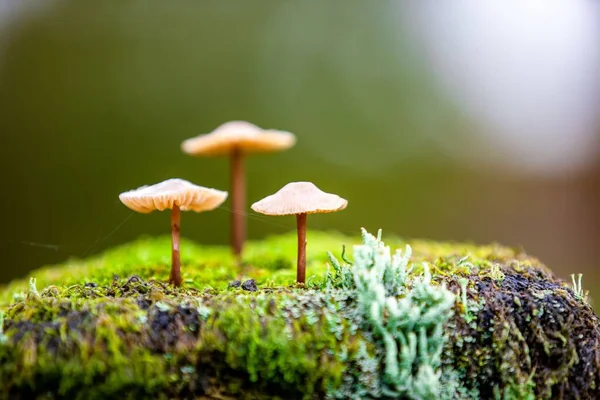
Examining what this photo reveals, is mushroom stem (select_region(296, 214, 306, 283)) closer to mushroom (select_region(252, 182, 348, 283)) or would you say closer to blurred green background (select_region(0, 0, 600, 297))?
mushroom (select_region(252, 182, 348, 283))

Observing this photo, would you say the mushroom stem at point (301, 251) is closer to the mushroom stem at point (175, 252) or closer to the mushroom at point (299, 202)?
the mushroom at point (299, 202)

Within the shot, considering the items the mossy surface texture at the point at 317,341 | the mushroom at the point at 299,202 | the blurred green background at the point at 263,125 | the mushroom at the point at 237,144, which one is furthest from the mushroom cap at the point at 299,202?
the blurred green background at the point at 263,125

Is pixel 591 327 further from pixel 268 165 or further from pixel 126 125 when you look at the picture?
pixel 126 125

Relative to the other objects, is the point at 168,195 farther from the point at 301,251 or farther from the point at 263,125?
the point at 263,125

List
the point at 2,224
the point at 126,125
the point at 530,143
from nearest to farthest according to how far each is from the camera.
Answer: the point at 2,224, the point at 126,125, the point at 530,143

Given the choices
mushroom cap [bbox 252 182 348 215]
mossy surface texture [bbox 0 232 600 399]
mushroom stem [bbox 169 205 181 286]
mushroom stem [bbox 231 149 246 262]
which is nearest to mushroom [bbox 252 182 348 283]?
mushroom cap [bbox 252 182 348 215]

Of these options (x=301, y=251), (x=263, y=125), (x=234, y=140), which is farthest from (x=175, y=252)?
(x=263, y=125)

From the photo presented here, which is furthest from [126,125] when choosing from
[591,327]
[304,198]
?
[591,327]
